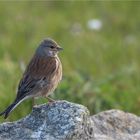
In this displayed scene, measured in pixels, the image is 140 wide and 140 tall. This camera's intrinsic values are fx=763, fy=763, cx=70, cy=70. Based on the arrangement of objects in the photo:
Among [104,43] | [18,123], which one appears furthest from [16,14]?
[18,123]

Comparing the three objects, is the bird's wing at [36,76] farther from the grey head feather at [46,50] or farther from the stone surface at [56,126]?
the stone surface at [56,126]

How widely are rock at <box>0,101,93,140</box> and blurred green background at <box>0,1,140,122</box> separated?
155 cm

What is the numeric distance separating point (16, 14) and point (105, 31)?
5.61 ft

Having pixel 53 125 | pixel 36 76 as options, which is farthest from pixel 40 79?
pixel 53 125

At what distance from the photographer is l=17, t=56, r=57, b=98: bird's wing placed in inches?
278

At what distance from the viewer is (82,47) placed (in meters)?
12.4

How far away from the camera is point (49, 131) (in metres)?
6.23

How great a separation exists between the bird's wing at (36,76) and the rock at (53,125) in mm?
543

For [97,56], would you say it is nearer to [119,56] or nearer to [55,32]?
[119,56]

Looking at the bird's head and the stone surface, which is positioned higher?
the bird's head

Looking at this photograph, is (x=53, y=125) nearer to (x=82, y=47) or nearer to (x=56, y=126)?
(x=56, y=126)

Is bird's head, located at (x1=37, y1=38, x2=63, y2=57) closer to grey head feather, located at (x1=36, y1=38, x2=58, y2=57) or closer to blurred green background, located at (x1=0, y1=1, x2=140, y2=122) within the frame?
grey head feather, located at (x1=36, y1=38, x2=58, y2=57)

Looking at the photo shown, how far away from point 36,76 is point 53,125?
980mm

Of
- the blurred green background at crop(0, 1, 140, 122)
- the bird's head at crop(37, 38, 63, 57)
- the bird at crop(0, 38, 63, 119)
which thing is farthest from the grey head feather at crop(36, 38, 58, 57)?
the blurred green background at crop(0, 1, 140, 122)
